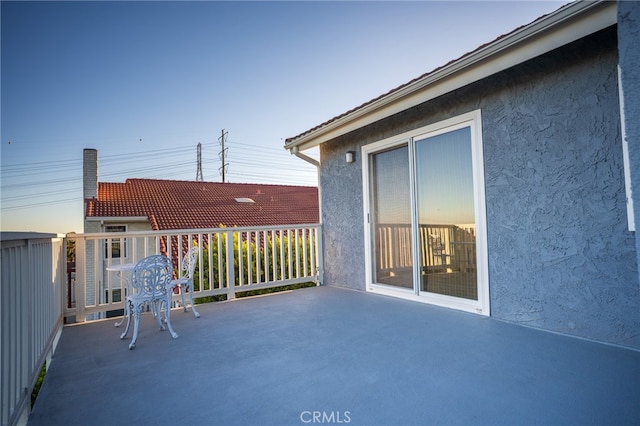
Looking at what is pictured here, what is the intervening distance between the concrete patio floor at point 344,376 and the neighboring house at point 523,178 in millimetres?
396

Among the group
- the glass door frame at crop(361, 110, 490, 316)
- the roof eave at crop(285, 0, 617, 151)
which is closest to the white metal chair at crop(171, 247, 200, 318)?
the glass door frame at crop(361, 110, 490, 316)

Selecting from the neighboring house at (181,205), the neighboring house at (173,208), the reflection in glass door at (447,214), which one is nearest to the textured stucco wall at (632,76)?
the reflection in glass door at (447,214)

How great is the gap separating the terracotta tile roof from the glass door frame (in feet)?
18.5

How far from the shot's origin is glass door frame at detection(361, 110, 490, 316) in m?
3.54

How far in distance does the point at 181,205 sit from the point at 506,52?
34.3 feet

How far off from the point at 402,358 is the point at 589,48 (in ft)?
9.82

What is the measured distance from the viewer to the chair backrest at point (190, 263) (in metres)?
4.16

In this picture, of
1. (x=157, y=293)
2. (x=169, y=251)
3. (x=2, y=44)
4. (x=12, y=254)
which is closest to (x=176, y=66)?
(x=2, y=44)

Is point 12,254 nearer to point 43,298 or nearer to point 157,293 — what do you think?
point 43,298

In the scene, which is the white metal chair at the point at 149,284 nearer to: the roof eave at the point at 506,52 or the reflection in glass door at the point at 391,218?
the reflection in glass door at the point at 391,218

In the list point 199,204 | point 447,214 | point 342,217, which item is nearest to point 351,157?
point 342,217

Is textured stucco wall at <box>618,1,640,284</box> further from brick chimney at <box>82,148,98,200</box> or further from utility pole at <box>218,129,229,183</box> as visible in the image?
utility pole at <box>218,129,229,183</box>

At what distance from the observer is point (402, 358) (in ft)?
8.39

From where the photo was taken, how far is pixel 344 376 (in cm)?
228
